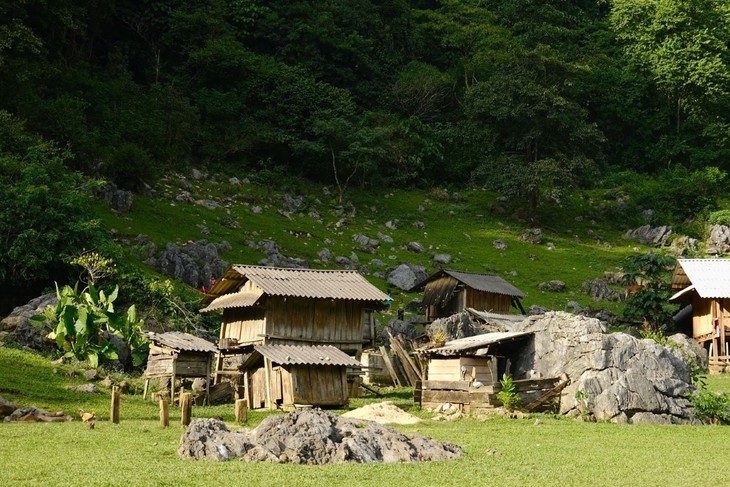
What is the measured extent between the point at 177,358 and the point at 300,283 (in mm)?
7014

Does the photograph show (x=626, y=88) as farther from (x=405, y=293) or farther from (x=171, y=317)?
(x=171, y=317)

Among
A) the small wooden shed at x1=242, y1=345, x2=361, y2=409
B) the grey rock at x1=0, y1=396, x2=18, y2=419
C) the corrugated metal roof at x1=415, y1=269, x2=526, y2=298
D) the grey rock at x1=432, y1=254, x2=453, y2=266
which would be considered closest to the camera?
the grey rock at x1=0, y1=396, x2=18, y2=419

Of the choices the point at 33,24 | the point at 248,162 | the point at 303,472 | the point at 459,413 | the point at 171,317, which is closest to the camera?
the point at 303,472

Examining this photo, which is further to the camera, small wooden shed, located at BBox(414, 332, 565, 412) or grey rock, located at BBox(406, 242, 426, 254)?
grey rock, located at BBox(406, 242, 426, 254)

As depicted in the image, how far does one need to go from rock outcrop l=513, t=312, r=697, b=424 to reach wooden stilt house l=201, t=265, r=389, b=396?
9534mm

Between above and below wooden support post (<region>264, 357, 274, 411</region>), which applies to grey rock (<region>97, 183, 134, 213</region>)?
above

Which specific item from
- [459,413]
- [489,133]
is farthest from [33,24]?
[459,413]

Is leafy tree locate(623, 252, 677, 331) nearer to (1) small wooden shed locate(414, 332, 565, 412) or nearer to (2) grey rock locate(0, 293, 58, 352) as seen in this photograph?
(1) small wooden shed locate(414, 332, 565, 412)

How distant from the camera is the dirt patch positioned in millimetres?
30812

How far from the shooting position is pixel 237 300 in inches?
1629

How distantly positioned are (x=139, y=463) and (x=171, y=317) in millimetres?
24148

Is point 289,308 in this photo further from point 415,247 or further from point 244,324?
point 415,247

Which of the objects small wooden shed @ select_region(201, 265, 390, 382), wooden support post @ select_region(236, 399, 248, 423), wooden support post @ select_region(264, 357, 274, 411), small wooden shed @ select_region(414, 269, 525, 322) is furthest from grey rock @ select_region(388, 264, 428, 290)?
wooden support post @ select_region(236, 399, 248, 423)

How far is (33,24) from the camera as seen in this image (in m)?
69.5
